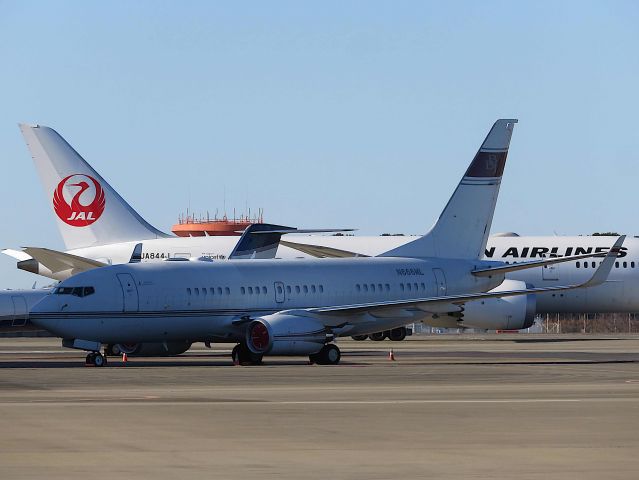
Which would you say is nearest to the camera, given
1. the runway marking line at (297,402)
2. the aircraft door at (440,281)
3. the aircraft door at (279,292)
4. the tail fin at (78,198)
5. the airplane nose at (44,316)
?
the runway marking line at (297,402)

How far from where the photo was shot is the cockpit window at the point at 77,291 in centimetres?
4475

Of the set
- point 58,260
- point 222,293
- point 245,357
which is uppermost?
point 58,260

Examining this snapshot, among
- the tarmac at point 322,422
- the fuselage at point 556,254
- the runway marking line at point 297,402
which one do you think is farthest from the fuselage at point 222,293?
the fuselage at point 556,254

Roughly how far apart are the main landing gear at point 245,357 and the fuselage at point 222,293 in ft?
4.94

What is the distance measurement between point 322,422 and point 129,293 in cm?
2325

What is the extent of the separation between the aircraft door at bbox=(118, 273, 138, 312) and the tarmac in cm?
335

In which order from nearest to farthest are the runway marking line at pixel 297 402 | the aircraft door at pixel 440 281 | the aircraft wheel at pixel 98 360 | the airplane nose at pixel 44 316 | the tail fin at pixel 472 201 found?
the runway marking line at pixel 297 402 → the aircraft wheel at pixel 98 360 → the airplane nose at pixel 44 316 → the aircraft door at pixel 440 281 → the tail fin at pixel 472 201

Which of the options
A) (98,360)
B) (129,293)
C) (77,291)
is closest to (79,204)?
(129,293)

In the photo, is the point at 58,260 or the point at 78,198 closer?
the point at 58,260

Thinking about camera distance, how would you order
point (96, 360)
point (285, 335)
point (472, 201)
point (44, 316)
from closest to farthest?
point (96, 360)
point (44, 316)
point (285, 335)
point (472, 201)

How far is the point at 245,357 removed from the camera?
45.8 m

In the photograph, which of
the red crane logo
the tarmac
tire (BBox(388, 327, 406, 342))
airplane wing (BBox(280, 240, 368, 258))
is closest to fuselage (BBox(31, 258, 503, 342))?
the tarmac

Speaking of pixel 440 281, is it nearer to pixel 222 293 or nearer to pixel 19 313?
pixel 222 293

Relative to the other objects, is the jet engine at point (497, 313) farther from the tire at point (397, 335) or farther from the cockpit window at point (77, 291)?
the cockpit window at point (77, 291)
